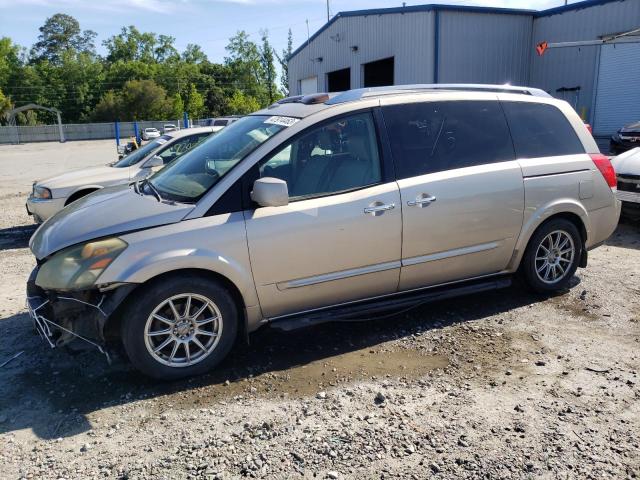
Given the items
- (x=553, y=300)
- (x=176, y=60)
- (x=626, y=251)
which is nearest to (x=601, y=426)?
(x=553, y=300)

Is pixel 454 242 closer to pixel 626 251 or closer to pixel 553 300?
pixel 553 300

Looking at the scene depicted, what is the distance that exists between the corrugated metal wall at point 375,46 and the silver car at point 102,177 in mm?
11078

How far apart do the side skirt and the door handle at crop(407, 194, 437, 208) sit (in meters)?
0.76

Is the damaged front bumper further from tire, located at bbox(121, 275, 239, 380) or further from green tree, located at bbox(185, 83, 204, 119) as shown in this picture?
green tree, located at bbox(185, 83, 204, 119)

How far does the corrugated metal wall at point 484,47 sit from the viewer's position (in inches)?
682

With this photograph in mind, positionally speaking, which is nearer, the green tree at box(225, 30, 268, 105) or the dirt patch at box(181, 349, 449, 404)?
the dirt patch at box(181, 349, 449, 404)

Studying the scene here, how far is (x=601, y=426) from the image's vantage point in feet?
10.3

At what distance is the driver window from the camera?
394 cm

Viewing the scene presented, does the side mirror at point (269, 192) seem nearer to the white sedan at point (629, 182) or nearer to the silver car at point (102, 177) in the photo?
the silver car at point (102, 177)

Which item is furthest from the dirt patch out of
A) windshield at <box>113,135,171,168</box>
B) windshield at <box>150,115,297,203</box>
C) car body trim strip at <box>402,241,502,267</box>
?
windshield at <box>113,135,171,168</box>

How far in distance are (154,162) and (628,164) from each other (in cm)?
690

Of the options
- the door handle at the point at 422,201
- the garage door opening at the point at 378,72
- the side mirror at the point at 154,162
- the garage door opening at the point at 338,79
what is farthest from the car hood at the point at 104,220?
the garage door opening at the point at 338,79

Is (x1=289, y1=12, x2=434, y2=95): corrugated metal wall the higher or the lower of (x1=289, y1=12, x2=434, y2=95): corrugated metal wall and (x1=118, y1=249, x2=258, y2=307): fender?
the higher

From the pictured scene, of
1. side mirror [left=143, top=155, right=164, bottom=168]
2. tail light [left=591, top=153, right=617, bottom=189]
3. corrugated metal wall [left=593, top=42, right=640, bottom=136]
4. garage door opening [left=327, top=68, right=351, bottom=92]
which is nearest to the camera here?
tail light [left=591, top=153, right=617, bottom=189]
